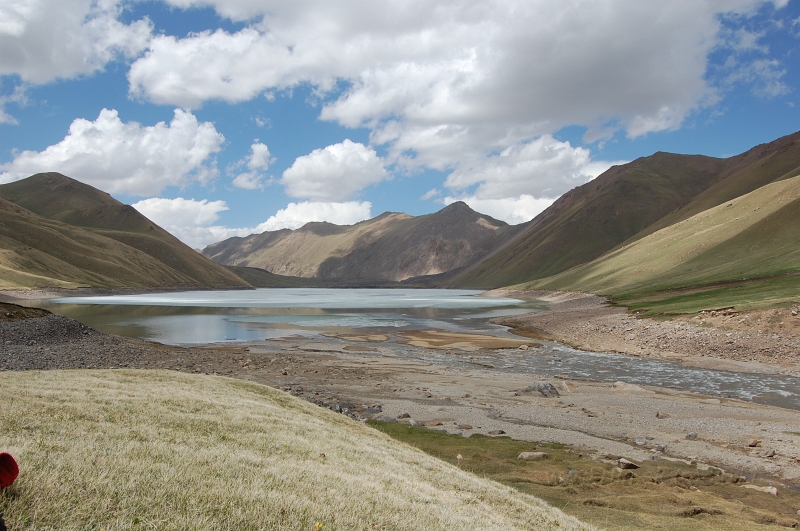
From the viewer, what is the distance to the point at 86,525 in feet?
21.6

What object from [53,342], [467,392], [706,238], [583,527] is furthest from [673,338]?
[706,238]

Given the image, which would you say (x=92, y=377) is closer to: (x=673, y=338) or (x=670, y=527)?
(x=670, y=527)

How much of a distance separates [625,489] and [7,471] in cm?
1583

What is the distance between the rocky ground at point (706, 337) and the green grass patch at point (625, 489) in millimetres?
27840

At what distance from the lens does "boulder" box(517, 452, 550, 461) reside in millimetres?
19016

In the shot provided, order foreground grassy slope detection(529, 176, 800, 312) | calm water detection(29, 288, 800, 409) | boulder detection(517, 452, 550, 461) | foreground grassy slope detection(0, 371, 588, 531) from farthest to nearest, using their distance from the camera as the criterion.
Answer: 1. foreground grassy slope detection(529, 176, 800, 312)
2. calm water detection(29, 288, 800, 409)
3. boulder detection(517, 452, 550, 461)
4. foreground grassy slope detection(0, 371, 588, 531)

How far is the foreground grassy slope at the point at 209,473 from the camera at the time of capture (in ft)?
23.6

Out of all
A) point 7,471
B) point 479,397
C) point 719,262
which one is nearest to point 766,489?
point 479,397

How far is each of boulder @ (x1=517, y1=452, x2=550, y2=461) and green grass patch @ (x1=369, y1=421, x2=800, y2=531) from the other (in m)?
0.24

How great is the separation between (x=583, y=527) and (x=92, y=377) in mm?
19067

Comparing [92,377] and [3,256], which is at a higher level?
[3,256]

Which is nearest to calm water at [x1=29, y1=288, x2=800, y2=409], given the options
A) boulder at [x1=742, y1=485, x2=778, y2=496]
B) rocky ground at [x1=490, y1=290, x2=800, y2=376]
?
rocky ground at [x1=490, y1=290, x2=800, y2=376]

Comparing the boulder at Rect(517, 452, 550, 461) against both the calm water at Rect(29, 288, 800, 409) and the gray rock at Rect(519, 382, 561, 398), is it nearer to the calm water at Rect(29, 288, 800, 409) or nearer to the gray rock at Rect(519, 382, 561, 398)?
the gray rock at Rect(519, 382, 561, 398)

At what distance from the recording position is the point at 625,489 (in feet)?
52.3
